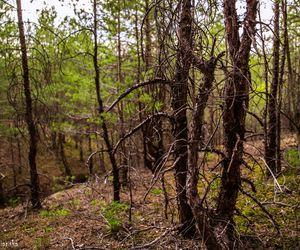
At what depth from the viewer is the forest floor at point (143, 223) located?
4223 mm

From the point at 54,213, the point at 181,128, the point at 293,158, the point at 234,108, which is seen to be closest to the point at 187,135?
the point at 181,128

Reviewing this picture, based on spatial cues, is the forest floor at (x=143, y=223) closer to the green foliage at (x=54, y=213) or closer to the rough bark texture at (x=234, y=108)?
the green foliage at (x=54, y=213)

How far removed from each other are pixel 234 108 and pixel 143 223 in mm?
3549

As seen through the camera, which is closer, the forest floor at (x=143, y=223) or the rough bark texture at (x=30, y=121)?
the forest floor at (x=143, y=223)

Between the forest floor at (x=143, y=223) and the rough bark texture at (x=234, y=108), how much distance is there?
26 centimetres

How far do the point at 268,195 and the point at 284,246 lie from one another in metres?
2.44

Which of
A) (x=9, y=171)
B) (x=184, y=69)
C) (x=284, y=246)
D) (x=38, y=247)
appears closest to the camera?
(x=184, y=69)

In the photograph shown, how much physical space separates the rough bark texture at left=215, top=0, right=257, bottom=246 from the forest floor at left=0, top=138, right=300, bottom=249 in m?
0.26

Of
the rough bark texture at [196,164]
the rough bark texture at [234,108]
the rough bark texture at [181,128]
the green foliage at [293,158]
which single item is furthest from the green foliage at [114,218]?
the green foliage at [293,158]

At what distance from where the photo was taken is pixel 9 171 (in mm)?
18391

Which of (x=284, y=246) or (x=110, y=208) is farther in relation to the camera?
(x=110, y=208)

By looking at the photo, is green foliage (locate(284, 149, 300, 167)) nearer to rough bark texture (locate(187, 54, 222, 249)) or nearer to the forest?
the forest

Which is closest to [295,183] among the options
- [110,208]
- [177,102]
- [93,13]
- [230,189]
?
[230,189]

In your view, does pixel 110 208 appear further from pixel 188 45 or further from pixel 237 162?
pixel 188 45
